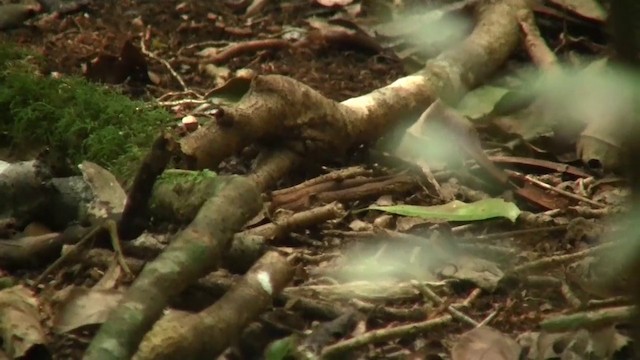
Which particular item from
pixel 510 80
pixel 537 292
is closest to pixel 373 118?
pixel 510 80

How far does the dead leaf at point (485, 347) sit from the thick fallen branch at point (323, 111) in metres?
1.21

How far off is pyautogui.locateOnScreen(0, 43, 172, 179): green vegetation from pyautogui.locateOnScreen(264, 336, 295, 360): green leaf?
49.1 inches

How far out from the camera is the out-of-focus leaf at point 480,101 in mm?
3715

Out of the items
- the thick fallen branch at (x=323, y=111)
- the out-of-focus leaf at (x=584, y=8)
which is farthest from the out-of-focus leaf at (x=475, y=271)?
the out-of-focus leaf at (x=584, y=8)

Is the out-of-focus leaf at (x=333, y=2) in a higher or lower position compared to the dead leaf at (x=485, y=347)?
lower

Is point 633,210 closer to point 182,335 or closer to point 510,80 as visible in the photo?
point 182,335

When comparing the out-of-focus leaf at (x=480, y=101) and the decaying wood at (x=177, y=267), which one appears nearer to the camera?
the decaying wood at (x=177, y=267)

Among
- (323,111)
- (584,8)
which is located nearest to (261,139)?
(323,111)

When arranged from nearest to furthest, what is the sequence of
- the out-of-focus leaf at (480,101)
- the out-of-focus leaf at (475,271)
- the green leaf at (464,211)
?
the out-of-focus leaf at (475,271)
the green leaf at (464,211)
the out-of-focus leaf at (480,101)

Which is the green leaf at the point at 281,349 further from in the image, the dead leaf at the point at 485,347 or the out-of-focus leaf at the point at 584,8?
the out-of-focus leaf at the point at 584,8

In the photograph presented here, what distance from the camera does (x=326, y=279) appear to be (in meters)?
2.60

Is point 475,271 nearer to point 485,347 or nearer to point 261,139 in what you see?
point 485,347

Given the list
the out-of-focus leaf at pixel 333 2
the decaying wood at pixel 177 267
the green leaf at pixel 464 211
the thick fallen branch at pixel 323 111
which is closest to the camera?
the decaying wood at pixel 177 267

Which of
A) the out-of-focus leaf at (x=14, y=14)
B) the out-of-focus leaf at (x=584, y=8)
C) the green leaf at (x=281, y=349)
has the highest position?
the green leaf at (x=281, y=349)
